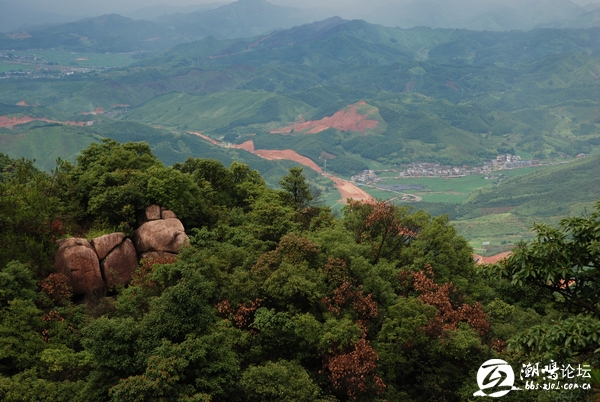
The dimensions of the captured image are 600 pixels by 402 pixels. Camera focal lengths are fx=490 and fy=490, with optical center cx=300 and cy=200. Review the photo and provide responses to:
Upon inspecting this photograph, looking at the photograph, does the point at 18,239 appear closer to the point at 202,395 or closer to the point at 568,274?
the point at 202,395

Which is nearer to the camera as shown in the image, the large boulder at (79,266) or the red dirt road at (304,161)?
the large boulder at (79,266)

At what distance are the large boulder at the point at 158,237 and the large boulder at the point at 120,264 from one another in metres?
0.60

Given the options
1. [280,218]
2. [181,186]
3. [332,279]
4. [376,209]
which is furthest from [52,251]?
[376,209]

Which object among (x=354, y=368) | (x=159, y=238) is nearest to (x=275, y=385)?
(x=354, y=368)

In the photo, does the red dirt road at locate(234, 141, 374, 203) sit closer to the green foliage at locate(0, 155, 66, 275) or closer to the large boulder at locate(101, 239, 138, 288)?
the large boulder at locate(101, 239, 138, 288)

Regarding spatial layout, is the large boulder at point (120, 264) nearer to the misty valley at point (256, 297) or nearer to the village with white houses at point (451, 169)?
the misty valley at point (256, 297)

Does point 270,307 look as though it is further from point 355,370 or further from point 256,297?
point 355,370

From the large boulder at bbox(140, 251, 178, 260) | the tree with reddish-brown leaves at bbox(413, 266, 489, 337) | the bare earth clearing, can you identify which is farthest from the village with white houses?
the tree with reddish-brown leaves at bbox(413, 266, 489, 337)

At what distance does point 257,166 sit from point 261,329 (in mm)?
145871

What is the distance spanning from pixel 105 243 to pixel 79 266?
1.73 m

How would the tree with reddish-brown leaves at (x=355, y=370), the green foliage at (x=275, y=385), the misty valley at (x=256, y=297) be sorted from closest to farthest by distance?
the misty valley at (x=256, y=297) < the green foliage at (x=275, y=385) < the tree with reddish-brown leaves at (x=355, y=370)

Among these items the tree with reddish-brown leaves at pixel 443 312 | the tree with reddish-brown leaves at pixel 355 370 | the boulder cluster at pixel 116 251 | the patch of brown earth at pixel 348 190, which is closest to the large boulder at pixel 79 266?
the boulder cluster at pixel 116 251

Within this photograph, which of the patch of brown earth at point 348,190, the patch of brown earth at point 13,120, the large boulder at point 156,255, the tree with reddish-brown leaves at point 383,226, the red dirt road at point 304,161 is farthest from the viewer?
the patch of brown earth at point 13,120

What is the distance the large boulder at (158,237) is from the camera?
960 inches
